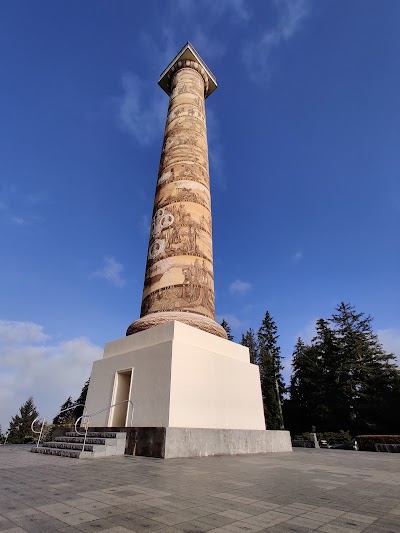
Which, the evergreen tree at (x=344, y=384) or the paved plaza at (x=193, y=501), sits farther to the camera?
the evergreen tree at (x=344, y=384)

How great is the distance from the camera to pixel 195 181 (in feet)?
40.6

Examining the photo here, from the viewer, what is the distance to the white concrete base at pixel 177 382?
7.82 metres

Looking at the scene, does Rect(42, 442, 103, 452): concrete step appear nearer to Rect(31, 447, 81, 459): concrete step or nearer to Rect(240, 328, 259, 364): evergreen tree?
Rect(31, 447, 81, 459): concrete step

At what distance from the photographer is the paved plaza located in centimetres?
231

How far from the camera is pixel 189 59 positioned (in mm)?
16984

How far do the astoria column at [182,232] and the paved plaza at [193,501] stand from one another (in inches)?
207

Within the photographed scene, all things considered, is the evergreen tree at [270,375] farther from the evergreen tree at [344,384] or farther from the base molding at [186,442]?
the base molding at [186,442]

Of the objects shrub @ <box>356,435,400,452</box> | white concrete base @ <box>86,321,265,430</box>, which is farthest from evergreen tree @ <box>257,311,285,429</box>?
A: white concrete base @ <box>86,321,265,430</box>

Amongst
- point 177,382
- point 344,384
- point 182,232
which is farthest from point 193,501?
point 344,384

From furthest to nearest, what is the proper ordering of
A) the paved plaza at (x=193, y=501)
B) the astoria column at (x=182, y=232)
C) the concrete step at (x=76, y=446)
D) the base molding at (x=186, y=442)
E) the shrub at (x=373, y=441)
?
the shrub at (x=373, y=441) < the astoria column at (x=182, y=232) < the concrete step at (x=76, y=446) < the base molding at (x=186, y=442) < the paved plaza at (x=193, y=501)

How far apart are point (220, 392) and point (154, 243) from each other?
17.8ft

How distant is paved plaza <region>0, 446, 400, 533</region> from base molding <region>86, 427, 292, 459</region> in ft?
5.13

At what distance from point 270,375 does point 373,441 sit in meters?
23.1

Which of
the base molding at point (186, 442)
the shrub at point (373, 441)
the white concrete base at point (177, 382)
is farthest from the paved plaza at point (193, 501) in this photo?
the shrub at point (373, 441)
